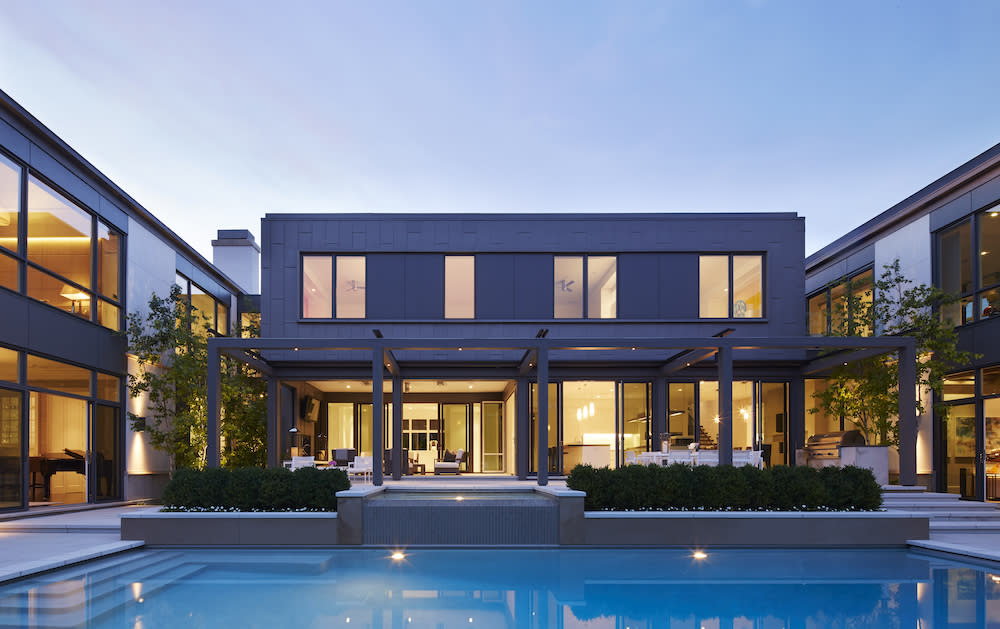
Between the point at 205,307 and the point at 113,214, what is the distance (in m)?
5.78

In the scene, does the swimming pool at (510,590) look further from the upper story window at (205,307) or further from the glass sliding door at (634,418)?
the upper story window at (205,307)

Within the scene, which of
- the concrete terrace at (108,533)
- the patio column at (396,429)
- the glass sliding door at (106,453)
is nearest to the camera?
the concrete terrace at (108,533)

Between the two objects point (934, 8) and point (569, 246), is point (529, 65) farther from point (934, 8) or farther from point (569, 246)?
point (934, 8)

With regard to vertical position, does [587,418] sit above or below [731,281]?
below

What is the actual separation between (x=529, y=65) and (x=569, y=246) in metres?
6.79

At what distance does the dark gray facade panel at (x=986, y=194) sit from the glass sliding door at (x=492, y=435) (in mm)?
13605

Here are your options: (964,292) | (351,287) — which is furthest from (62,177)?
(964,292)

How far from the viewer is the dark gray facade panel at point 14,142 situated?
12.7 meters

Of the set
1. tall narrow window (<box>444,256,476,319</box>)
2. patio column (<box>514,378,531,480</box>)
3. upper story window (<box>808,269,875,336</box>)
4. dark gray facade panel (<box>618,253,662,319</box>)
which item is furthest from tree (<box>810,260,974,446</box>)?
tall narrow window (<box>444,256,476,319</box>)

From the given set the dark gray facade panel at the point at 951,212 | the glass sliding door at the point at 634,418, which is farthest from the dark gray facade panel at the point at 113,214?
the dark gray facade panel at the point at 951,212

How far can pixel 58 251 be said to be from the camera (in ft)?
48.1

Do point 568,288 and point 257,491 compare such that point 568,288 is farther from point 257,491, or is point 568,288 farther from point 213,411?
point 257,491

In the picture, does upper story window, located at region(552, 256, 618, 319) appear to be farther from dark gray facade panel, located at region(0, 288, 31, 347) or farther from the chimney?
the chimney

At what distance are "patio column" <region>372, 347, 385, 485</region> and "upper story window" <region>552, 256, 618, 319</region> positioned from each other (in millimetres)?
5677
